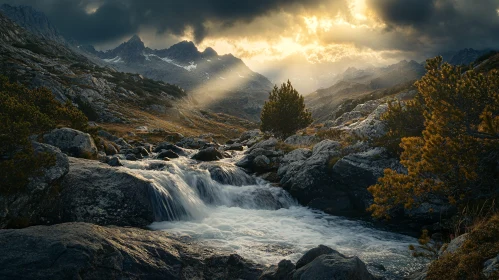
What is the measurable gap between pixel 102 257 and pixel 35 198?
878 centimetres

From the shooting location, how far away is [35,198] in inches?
701

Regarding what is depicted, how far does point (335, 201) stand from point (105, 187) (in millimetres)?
19817

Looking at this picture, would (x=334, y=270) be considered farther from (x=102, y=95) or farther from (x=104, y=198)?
(x=102, y=95)

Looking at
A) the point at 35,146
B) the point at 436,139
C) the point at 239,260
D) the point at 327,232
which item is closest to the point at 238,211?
the point at 327,232

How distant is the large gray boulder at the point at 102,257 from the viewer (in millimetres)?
10812

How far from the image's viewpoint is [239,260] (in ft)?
48.4

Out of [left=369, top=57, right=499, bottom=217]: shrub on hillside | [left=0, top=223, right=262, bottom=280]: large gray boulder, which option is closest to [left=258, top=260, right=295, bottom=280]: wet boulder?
[left=0, top=223, right=262, bottom=280]: large gray boulder

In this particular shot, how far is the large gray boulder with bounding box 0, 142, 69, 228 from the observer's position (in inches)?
651

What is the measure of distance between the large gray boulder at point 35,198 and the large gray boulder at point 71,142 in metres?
11.8

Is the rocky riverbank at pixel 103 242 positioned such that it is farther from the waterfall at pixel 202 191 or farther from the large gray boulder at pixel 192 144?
the large gray boulder at pixel 192 144

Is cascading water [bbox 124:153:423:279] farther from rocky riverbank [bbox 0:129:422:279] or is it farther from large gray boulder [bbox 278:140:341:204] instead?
rocky riverbank [bbox 0:129:422:279]

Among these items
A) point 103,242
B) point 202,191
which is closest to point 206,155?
point 202,191

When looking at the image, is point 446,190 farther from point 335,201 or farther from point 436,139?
point 335,201

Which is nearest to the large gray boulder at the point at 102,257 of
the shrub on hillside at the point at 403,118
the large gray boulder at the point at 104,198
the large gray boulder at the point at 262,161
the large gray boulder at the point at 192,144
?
the large gray boulder at the point at 104,198
